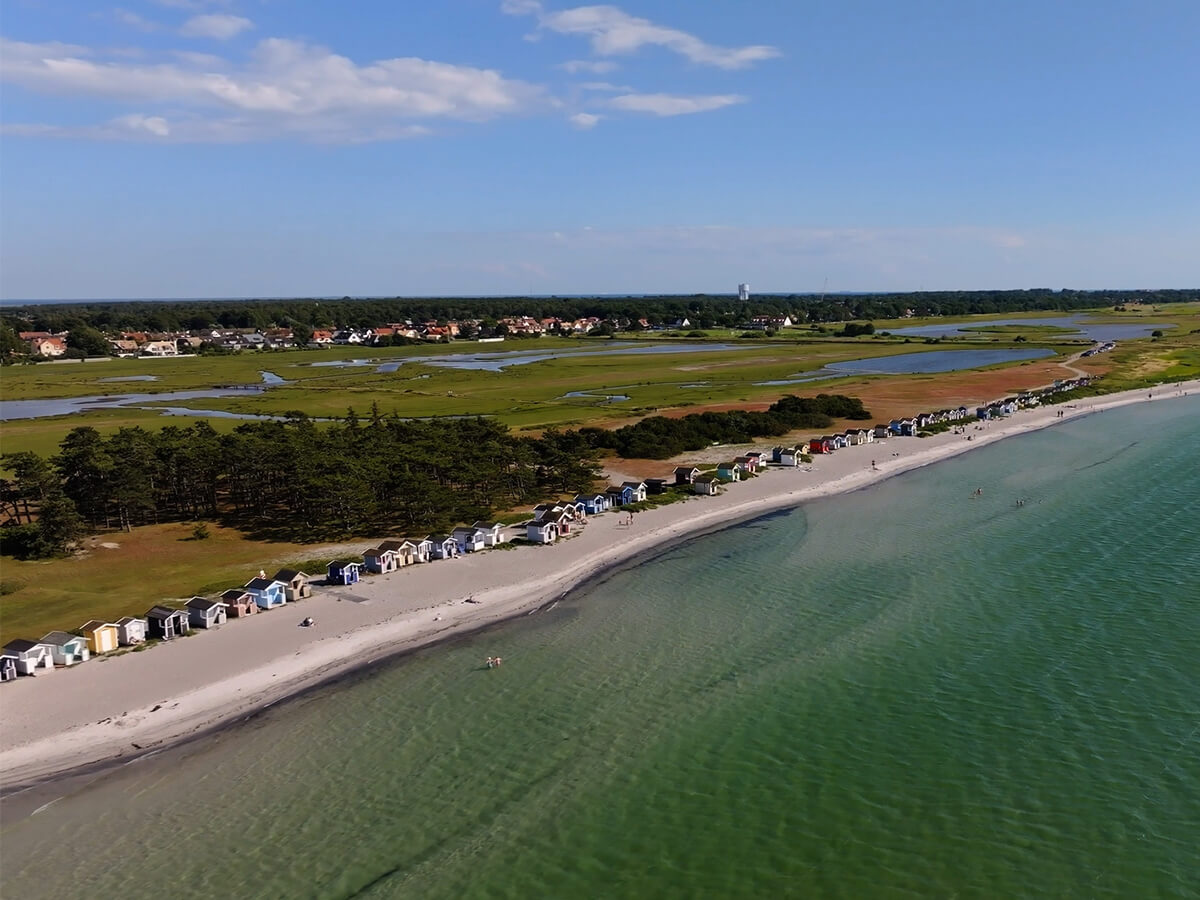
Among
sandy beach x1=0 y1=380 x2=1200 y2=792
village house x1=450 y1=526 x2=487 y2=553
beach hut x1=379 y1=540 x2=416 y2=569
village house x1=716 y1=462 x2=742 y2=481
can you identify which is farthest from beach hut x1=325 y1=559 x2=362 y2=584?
village house x1=716 y1=462 x2=742 y2=481

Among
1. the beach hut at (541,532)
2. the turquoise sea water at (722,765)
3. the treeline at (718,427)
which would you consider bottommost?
the turquoise sea water at (722,765)

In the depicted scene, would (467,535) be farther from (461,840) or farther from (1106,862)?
(1106,862)

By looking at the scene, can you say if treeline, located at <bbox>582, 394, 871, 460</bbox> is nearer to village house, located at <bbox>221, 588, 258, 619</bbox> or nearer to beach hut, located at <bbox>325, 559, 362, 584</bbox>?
beach hut, located at <bbox>325, 559, 362, 584</bbox>

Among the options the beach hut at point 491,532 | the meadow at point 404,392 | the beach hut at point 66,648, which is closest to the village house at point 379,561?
the meadow at point 404,392

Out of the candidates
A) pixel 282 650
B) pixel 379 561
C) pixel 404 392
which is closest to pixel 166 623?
pixel 282 650

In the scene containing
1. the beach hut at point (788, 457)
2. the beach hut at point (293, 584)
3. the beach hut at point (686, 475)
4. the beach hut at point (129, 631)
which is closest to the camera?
the beach hut at point (129, 631)

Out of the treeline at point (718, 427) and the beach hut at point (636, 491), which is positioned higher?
the treeline at point (718, 427)

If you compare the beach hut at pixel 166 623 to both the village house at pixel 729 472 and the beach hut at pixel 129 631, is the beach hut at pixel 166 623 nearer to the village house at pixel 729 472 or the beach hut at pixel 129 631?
the beach hut at pixel 129 631

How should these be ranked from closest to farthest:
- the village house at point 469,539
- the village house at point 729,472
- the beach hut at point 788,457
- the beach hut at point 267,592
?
the beach hut at point 267,592, the village house at point 469,539, the village house at point 729,472, the beach hut at point 788,457
